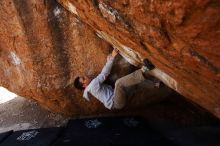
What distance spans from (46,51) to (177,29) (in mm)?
3535

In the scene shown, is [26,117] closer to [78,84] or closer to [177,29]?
[78,84]

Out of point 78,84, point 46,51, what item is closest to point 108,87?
point 78,84

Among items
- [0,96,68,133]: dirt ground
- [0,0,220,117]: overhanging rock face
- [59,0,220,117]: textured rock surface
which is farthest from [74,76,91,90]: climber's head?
[59,0,220,117]: textured rock surface

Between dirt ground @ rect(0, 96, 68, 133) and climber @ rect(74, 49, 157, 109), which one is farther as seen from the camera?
dirt ground @ rect(0, 96, 68, 133)

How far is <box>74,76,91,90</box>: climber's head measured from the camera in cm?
575

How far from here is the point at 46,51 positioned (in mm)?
5500

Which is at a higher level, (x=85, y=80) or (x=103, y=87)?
(x=85, y=80)

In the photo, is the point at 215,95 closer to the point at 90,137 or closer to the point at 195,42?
the point at 195,42

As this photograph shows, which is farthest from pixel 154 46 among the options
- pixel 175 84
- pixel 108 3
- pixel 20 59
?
pixel 20 59

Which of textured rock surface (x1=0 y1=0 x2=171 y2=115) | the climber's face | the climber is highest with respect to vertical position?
textured rock surface (x1=0 y1=0 x2=171 y2=115)

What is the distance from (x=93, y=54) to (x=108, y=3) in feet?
9.22

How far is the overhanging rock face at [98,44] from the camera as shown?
2.27m

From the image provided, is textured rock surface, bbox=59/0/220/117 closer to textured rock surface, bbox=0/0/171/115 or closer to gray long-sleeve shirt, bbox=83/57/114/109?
textured rock surface, bbox=0/0/171/115

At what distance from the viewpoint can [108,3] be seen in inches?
112
